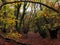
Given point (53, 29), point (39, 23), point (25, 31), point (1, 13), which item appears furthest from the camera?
point (25, 31)

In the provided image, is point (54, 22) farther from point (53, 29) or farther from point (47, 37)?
point (47, 37)

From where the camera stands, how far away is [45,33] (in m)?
37.3

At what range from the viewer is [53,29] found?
3094cm

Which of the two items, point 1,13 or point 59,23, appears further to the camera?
point 59,23

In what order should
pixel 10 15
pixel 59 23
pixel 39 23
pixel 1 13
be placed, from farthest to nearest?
pixel 39 23 → pixel 59 23 → pixel 10 15 → pixel 1 13

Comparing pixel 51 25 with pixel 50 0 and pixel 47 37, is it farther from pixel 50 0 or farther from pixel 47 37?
pixel 47 37

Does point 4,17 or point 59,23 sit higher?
point 4,17

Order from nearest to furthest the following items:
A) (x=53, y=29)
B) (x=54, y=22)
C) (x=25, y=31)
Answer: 1. (x=54, y=22)
2. (x=53, y=29)
3. (x=25, y=31)

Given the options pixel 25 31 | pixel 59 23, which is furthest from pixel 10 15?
pixel 25 31

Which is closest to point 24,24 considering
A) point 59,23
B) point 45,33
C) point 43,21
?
point 45,33

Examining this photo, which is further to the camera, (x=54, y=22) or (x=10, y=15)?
(x=54, y=22)

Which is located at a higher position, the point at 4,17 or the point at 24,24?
the point at 4,17

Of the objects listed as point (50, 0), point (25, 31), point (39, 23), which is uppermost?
point (50, 0)

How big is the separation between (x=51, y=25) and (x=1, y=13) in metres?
17.0
